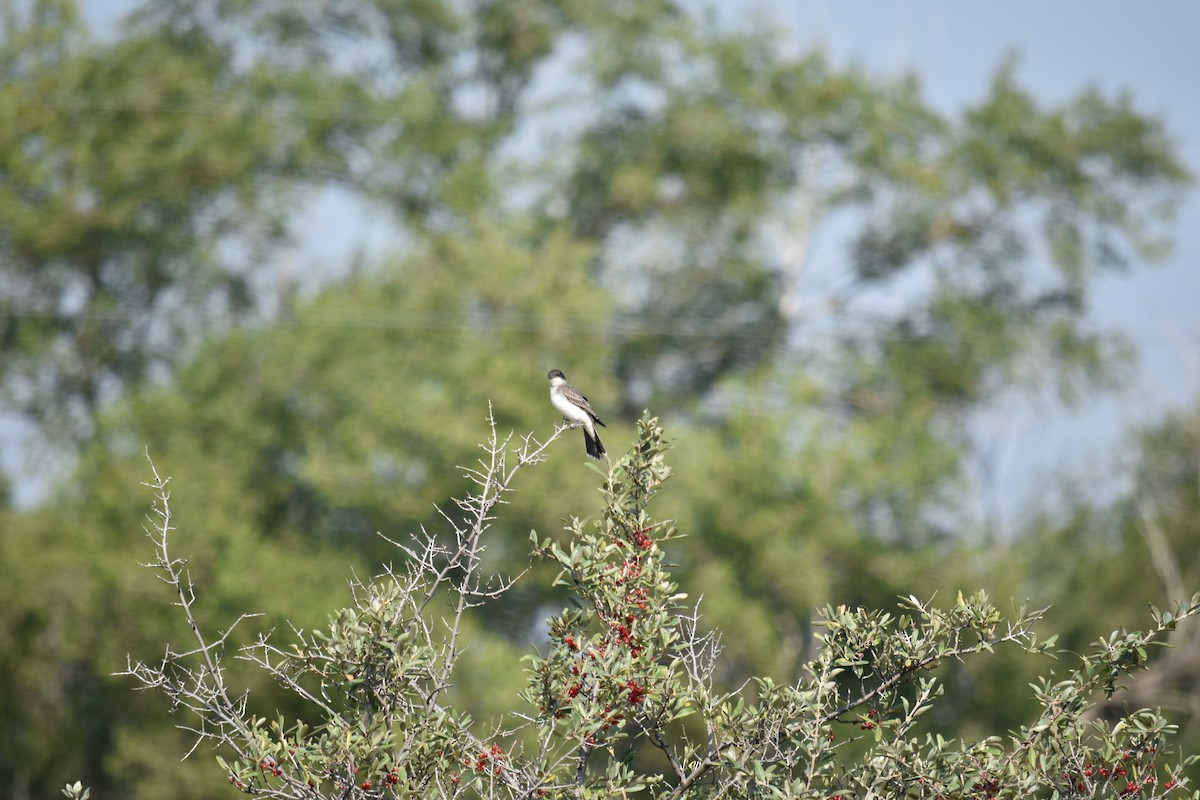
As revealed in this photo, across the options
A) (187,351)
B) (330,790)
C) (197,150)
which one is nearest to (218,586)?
(187,351)

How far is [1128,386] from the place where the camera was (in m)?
28.4

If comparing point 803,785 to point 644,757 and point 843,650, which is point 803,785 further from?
point 644,757

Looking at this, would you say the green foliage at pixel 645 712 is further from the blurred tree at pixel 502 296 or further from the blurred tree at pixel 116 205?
the blurred tree at pixel 116 205

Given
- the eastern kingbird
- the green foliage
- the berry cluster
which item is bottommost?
the eastern kingbird

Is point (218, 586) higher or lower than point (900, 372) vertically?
lower

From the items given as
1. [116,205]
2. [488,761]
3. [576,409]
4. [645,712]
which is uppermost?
[645,712]

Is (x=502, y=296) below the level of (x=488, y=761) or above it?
below

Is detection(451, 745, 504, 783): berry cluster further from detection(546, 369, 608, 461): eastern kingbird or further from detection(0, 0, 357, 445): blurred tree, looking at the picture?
detection(0, 0, 357, 445): blurred tree

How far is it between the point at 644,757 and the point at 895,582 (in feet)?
16.2

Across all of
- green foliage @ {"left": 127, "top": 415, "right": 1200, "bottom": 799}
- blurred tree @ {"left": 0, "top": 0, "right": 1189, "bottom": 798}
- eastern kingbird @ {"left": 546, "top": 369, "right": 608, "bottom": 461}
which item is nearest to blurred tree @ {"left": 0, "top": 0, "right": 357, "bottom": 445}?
blurred tree @ {"left": 0, "top": 0, "right": 1189, "bottom": 798}

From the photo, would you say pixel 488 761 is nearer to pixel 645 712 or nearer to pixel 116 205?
pixel 645 712

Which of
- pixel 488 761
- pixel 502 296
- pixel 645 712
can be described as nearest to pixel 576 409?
pixel 645 712

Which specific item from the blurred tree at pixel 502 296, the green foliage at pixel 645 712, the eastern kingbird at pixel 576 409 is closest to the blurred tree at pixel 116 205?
the blurred tree at pixel 502 296

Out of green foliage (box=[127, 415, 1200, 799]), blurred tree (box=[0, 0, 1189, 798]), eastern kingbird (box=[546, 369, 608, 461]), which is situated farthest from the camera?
blurred tree (box=[0, 0, 1189, 798])
